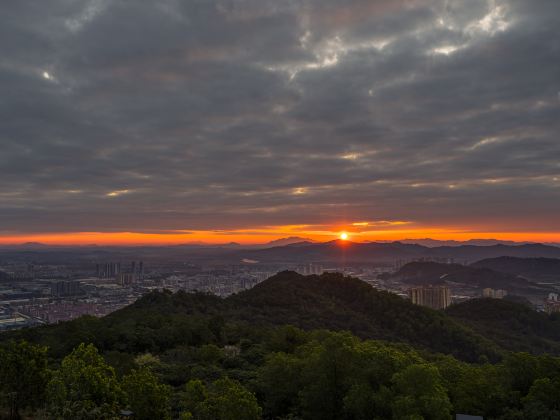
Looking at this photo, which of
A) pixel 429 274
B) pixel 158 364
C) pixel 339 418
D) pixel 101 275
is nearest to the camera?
pixel 339 418

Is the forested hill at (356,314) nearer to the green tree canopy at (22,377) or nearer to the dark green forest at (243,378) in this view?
the dark green forest at (243,378)

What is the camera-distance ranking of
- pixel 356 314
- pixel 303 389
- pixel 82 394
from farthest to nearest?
1. pixel 356 314
2. pixel 303 389
3. pixel 82 394

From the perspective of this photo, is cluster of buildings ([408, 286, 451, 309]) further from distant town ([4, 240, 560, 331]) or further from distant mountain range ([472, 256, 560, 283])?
distant mountain range ([472, 256, 560, 283])

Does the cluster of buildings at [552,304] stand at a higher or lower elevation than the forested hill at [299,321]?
lower

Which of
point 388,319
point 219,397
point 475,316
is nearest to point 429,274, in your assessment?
point 475,316

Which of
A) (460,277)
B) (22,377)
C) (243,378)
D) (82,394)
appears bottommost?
(460,277)

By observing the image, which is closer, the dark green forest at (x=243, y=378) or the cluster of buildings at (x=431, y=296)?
the dark green forest at (x=243, y=378)

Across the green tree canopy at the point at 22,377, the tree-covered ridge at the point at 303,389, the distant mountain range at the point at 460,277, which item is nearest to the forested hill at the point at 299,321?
the tree-covered ridge at the point at 303,389

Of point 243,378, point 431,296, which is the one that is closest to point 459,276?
point 431,296

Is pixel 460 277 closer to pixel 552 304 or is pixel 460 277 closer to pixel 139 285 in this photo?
pixel 552 304

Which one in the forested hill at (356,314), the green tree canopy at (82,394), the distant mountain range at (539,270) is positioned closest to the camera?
the green tree canopy at (82,394)

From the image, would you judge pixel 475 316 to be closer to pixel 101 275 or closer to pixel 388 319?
pixel 388 319
